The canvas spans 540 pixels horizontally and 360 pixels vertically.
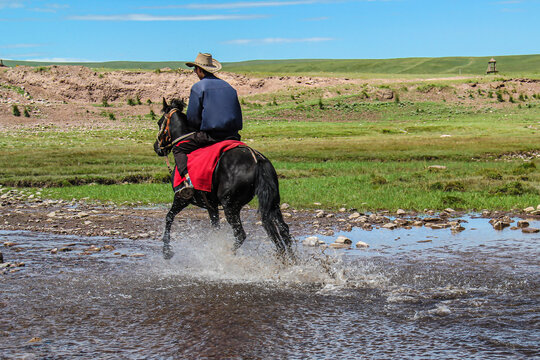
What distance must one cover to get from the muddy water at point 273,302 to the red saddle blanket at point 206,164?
1187mm

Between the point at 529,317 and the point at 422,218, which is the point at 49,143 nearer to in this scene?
the point at 422,218

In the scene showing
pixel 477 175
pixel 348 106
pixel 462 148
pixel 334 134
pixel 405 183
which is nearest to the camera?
pixel 405 183

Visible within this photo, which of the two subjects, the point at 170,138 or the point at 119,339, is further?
the point at 170,138

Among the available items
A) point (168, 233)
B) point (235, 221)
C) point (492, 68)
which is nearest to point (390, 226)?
point (235, 221)

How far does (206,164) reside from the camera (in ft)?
29.3

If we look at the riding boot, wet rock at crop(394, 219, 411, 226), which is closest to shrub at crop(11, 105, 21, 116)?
wet rock at crop(394, 219, 411, 226)

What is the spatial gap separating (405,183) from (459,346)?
12577 millimetres

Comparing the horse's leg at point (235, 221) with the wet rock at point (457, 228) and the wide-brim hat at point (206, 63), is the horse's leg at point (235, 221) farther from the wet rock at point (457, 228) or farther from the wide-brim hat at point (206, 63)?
the wet rock at point (457, 228)

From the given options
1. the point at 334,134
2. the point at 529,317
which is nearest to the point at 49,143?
the point at 334,134

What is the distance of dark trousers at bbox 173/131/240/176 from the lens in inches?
367

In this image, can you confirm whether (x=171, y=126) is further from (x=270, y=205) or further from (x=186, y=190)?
Result: (x=270, y=205)

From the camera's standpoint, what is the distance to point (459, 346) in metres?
5.65

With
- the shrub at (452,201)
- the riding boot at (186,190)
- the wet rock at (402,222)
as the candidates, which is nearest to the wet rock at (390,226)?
the wet rock at (402,222)

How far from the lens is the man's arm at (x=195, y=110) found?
9273 millimetres
